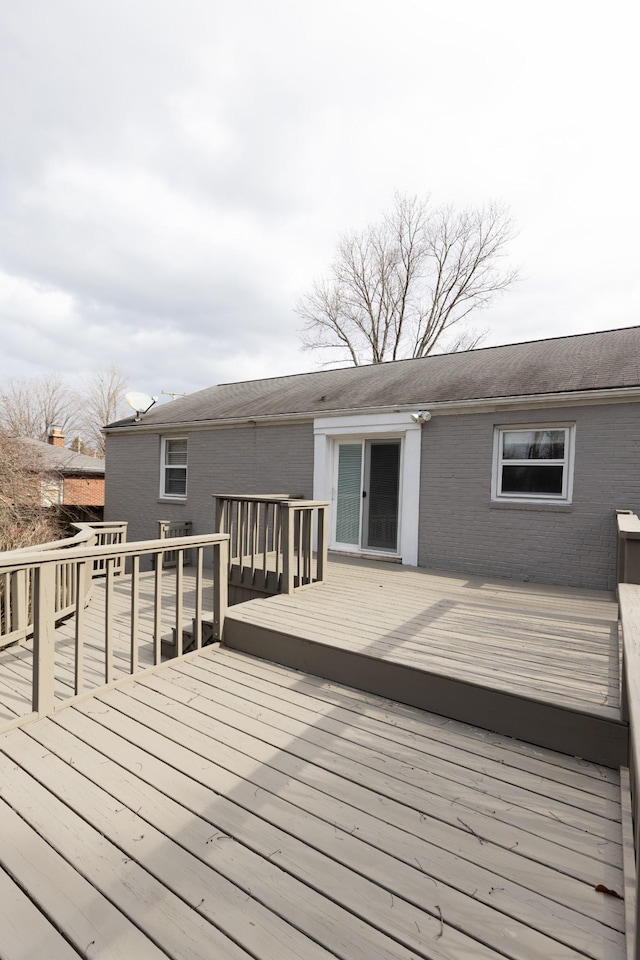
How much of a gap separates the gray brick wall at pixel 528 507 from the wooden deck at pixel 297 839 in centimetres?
388

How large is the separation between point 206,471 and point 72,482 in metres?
9.70

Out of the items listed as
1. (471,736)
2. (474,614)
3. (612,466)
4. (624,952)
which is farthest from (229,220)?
(624,952)

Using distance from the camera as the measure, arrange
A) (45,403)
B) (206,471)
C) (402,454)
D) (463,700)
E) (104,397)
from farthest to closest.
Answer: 1. (104,397)
2. (45,403)
3. (206,471)
4. (402,454)
5. (463,700)

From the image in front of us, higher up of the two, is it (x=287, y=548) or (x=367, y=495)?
(x=367, y=495)

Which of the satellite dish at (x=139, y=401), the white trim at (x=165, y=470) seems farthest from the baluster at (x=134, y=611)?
the satellite dish at (x=139, y=401)

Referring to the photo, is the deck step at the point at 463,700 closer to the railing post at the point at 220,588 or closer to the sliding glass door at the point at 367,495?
the railing post at the point at 220,588

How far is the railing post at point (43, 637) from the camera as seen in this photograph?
2605 millimetres

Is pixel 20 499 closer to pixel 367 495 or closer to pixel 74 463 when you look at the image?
pixel 74 463

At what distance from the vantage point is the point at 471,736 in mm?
2633

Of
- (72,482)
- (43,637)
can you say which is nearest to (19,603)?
(43,637)

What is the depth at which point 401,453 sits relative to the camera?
7.28 m

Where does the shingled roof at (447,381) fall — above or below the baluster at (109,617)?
above

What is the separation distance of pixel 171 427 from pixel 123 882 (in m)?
9.15

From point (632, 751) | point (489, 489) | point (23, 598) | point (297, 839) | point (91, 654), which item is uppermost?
point (489, 489)
